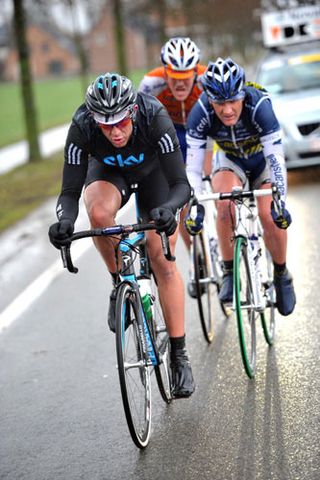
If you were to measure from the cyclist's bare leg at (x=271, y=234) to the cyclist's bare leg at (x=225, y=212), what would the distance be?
0.21 metres

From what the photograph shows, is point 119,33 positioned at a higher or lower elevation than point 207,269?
lower

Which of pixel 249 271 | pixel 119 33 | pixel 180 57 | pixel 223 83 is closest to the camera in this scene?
pixel 223 83

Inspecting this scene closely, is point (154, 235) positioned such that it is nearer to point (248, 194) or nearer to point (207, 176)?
point (248, 194)

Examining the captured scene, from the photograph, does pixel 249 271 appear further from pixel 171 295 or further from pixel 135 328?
pixel 135 328

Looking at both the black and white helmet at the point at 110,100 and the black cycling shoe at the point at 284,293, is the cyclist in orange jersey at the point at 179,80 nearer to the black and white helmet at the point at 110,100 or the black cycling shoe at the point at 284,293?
the black cycling shoe at the point at 284,293

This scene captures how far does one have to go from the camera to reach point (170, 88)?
7277mm

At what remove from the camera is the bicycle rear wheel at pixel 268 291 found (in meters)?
6.57

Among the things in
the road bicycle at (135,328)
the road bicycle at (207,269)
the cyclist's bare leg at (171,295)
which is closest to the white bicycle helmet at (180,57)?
the road bicycle at (207,269)

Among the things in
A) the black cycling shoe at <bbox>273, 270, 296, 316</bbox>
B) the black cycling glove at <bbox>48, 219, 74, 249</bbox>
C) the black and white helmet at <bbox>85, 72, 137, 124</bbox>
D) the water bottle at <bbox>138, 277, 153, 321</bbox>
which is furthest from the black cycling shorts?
the black cycling shoe at <bbox>273, 270, 296, 316</bbox>

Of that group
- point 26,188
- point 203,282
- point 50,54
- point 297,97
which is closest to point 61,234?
point 203,282

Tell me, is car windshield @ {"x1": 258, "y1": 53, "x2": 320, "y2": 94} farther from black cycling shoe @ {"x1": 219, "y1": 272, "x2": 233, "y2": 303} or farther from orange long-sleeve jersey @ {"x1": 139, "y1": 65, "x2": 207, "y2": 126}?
black cycling shoe @ {"x1": 219, "y1": 272, "x2": 233, "y2": 303}

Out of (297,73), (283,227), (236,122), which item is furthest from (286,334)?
(297,73)

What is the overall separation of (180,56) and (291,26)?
49.2 ft

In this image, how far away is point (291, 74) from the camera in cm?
1620
